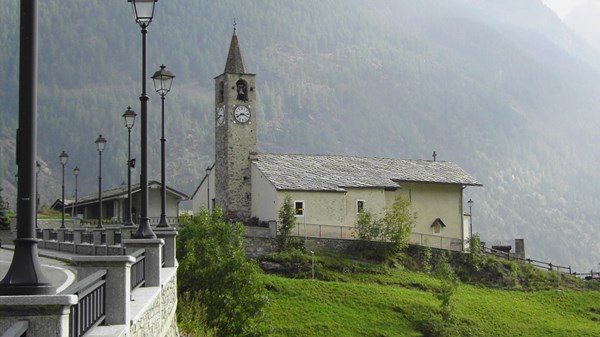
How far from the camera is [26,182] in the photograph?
7172 millimetres

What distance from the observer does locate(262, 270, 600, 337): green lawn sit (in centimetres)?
3994

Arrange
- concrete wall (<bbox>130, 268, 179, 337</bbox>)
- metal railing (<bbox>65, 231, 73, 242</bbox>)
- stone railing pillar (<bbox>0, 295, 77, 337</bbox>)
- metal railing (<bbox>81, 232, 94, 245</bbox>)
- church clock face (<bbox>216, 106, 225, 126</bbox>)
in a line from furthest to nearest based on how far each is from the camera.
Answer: church clock face (<bbox>216, 106, 225, 126</bbox>)
metal railing (<bbox>65, 231, 73, 242</bbox>)
metal railing (<bbox>81, 232, 94, 245</bbox>)
concrete wall (<bbox>130, 268, 179, 337</bbox>)
stone railing pillar (<bbox>0, 295, 77, 337</bbox>)

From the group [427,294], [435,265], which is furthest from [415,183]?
[427,294]

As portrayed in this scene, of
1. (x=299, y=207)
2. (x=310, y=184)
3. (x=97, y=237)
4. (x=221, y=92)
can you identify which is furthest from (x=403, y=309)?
(x=221, y=92)

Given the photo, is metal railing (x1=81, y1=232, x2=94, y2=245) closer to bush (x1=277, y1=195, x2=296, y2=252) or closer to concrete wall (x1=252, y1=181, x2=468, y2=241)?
bush (x1=277, y1=195, x2=296, y2=252)

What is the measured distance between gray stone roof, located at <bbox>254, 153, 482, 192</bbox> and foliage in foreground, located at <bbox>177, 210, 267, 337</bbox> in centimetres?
2414

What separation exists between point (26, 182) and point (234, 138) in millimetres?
51037

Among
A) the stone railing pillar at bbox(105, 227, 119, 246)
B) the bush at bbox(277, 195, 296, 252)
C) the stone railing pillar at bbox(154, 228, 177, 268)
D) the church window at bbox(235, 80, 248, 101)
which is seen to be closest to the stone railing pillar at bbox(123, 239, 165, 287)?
the stone railing pillar at bbox(154, 228, 177, 268)

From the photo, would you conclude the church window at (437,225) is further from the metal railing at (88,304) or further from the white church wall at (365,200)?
the metal railing at (88,304)

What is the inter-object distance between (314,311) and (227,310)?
14071 millimetres

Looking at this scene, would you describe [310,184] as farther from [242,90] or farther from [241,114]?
[242,90]

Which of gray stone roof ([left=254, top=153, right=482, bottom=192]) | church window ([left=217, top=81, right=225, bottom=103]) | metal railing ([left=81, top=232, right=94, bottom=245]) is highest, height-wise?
church window ([left=217, top=81, right=225, bottom=103])

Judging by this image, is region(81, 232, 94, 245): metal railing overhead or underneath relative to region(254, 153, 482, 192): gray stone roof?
underneath

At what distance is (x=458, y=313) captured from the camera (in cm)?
4412
